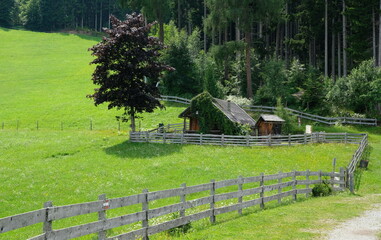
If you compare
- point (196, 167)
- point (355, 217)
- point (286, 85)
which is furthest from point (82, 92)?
point (355, 217)

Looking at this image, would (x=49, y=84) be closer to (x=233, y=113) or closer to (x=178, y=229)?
(x=233, y=113)

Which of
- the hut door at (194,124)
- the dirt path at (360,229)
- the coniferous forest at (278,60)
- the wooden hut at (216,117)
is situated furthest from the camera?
the coniferous forest at (278,60)

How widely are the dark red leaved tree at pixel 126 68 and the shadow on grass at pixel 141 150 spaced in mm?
4338

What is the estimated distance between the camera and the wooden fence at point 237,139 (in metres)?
40.4

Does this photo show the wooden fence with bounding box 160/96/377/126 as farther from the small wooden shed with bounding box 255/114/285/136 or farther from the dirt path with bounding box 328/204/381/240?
the dirt path with bounding box 328/204/381/240

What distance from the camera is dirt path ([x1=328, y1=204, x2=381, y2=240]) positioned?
42.2 feet

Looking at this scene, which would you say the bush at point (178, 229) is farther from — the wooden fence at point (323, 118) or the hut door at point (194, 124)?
the wooden fence at point (323, 118)

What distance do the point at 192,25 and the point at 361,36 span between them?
161ft

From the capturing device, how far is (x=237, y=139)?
132ft

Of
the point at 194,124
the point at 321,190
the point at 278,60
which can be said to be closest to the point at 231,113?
the point at 194,124

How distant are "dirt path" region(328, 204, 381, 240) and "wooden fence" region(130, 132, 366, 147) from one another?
77.6 ft

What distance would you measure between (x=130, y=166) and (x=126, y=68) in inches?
537

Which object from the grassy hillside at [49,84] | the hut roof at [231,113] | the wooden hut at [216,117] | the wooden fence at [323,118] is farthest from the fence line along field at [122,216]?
the wooden fence at [323,118]

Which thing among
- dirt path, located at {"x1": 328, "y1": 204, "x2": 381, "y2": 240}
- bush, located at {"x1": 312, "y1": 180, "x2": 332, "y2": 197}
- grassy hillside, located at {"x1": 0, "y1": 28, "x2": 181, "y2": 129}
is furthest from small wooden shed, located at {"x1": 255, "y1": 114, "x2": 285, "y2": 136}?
dirt path, located at {"x1": 328, "y1": 204, "x2": 381, "y2": 240}
